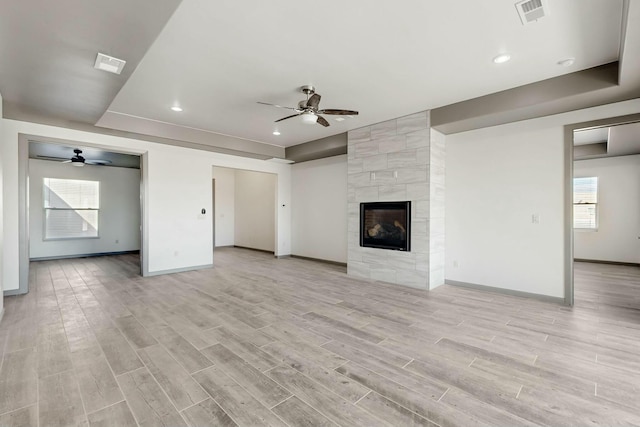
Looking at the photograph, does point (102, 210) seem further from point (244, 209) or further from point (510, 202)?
point (510, 202)

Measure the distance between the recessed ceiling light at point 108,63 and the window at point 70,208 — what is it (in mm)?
6950

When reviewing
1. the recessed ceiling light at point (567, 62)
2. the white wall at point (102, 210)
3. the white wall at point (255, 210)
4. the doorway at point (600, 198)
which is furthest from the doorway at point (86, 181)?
the doorway at point (600, 198)

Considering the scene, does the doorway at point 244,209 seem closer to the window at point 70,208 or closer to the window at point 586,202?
the window at point 70,208

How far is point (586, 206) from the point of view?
7.32m

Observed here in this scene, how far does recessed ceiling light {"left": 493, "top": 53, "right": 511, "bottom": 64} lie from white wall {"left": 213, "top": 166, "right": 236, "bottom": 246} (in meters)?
8.78

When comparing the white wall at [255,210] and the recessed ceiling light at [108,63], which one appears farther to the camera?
the white wall at [255,210]

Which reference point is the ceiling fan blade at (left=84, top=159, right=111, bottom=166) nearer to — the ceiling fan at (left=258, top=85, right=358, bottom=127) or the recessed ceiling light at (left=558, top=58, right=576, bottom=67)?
the ceiling fan at (left=258, top=85, right=358, bottom=127)

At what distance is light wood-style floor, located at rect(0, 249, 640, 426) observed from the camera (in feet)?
6.08

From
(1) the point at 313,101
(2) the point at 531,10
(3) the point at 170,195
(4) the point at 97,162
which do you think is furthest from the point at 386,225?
(4) the point at 97,162

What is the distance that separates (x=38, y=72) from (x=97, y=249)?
704cm

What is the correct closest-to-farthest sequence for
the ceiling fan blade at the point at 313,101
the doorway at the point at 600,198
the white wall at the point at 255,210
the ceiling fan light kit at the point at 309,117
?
the ceiling fan blade at the point at 313,101 → the ceiling fan light kit at the point at 309,117 → the doorway at the point at 600,198 → the white wall at the point at 255,210

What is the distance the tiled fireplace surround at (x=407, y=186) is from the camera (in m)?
4.76

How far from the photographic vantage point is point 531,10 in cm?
237

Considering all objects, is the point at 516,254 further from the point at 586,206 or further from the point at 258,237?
the point at 258,237
